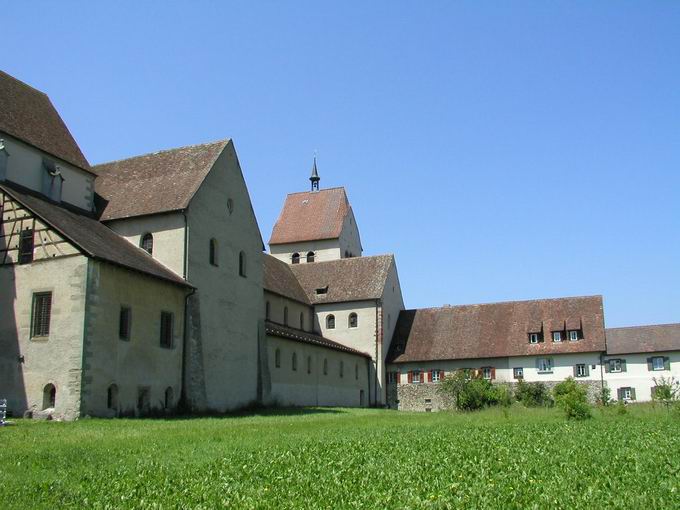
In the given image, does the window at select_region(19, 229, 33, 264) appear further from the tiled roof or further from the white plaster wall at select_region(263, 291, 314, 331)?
the white plaster wall at select_region(263, 291, 314, 331)

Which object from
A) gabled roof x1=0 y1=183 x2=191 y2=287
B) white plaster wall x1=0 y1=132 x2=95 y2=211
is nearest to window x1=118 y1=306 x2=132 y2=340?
gabled roof x1=0 y1=183 x2=191 y2=287

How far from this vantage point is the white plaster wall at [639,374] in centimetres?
5969

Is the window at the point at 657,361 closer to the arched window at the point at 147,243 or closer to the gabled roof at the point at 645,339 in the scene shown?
the gabled roof at the point at 645,339

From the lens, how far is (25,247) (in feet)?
99.0

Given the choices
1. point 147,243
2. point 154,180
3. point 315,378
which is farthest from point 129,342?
point 315,378

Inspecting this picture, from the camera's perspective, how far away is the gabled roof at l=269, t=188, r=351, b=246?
2790 inches

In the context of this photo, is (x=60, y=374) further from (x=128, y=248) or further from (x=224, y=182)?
(x=224, y=182)

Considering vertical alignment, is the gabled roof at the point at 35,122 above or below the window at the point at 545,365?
above

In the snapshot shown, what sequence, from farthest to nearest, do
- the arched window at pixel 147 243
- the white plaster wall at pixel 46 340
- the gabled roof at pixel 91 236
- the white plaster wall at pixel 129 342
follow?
the arched window at pixel 147 243 → the gabled roof at pixel 91 236 → the white plaster wall at pixel 129 342 → the white plaster wall at pixel 46 340

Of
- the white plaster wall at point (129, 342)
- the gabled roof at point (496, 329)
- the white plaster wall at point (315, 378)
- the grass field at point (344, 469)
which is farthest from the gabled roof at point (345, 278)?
the grass field at point (344, 469)

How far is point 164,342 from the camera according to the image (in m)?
33.6

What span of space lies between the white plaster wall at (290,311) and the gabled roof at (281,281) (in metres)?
0.40

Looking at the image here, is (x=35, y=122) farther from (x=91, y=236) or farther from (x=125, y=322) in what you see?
(x=125, y=322)

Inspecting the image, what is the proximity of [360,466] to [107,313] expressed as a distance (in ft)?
58.4
